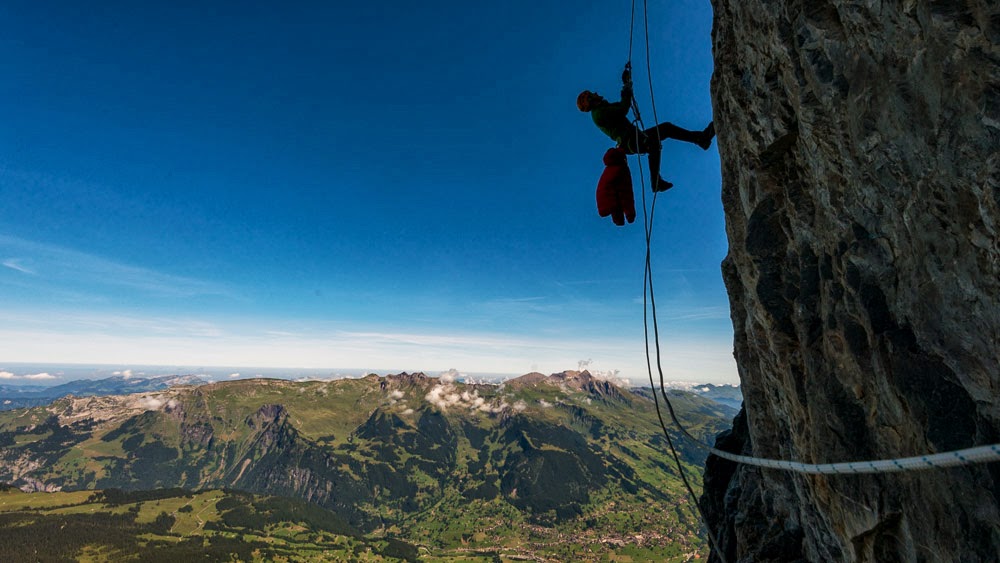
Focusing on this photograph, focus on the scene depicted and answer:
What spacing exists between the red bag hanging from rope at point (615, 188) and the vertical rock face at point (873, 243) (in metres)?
2.66

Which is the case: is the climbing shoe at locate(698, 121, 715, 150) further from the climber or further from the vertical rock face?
the vertical rock face

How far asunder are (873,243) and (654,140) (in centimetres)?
583

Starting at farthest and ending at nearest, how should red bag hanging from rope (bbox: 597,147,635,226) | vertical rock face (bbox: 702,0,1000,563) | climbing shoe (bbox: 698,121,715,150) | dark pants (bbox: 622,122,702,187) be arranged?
climbing shoe (bbox: 698,121,715,150) < dark pants (bbox: 622,122,702,187) < red bag hanging from rope (bbox: 597,147,635,226) < vertical rock face (bbox: 702,0,1000,563)

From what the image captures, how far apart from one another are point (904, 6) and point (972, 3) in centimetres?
79

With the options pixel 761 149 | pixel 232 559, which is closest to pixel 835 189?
pixel 761 149

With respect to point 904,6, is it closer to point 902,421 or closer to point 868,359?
point 868,359

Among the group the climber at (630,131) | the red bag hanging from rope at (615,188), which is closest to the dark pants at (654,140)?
the climber at (630,131)

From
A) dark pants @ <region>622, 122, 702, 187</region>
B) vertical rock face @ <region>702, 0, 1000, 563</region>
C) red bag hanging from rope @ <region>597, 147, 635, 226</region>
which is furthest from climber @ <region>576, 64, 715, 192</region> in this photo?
vertical rock face @ <region>702, 0, 1000, 563</region>

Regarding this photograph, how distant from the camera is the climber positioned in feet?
36.3

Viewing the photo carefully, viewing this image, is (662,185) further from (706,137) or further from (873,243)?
(873,243)

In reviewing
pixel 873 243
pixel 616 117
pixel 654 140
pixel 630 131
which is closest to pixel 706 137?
pixel 654 140

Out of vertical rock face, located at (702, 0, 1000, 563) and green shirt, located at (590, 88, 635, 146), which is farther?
green shirt, located at (590, 88, 635, 146)

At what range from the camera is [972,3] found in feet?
15.8

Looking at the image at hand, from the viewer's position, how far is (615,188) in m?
11.1
